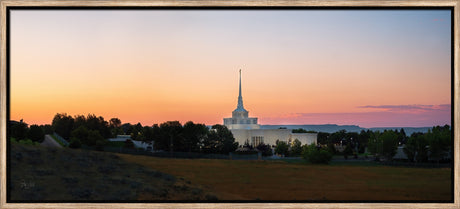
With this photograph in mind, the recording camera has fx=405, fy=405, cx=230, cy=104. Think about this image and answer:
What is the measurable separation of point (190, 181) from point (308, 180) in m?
4.67

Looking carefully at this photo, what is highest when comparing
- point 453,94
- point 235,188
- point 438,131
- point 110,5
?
point 110,5

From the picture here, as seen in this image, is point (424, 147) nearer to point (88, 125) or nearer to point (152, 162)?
point (152, 162)

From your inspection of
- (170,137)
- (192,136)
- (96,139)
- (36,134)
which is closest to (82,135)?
(96,139)

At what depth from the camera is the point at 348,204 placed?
10.1m

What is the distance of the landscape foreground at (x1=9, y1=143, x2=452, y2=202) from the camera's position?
40.8 ft

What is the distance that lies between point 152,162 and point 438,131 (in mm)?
14535

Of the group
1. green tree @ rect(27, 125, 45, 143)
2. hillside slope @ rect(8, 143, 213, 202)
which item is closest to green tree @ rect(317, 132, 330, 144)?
hillside slope @ rect(8, 143, 213, 202)

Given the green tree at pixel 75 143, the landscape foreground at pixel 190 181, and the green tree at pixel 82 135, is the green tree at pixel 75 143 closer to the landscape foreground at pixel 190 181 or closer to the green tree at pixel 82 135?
the green tree at pixel 82 135

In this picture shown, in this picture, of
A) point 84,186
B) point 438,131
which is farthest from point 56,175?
point 438,131

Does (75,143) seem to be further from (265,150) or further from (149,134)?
(265,150)

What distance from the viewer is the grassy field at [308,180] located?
45.0 feet

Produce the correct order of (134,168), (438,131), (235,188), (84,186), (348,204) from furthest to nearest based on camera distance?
(438,131)
(134,168)
(235,188)
(84,186)
(348,204)

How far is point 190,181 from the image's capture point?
15117 mm

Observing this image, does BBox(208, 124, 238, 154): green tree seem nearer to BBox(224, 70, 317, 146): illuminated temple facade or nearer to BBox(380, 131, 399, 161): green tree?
BBox(380, 131, 399, 161): green tree
